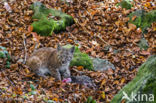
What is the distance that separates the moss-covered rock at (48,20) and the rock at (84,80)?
2401 mm

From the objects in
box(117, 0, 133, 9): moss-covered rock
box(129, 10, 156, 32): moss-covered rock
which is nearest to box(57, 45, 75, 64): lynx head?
box(129, 10, 156, 32): moss-covered rock

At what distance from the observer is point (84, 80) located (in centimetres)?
718

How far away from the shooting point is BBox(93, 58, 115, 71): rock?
25.7 ft

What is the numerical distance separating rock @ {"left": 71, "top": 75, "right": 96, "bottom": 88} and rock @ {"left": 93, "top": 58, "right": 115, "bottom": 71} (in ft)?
2.26

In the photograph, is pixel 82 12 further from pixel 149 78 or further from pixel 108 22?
pixel 149 78

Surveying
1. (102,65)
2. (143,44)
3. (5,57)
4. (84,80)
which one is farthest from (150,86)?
(143,44)

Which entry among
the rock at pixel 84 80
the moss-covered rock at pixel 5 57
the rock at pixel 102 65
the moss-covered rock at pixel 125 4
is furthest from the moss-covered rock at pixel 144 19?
the moss-covered rock at pixel 5 57

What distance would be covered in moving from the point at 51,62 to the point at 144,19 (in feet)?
14.2

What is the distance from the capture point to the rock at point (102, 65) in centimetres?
784

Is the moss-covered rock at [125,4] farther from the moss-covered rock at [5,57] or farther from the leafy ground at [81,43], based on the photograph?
the moss-covered rock at [5,57]

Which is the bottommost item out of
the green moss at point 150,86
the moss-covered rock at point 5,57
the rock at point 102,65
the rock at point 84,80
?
the rock at point 84,80

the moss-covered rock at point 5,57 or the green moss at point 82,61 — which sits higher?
the moss-covered rock at point 5,57

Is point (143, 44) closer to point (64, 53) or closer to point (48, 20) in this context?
point (64, 53)

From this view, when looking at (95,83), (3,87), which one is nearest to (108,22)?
(95,83)
